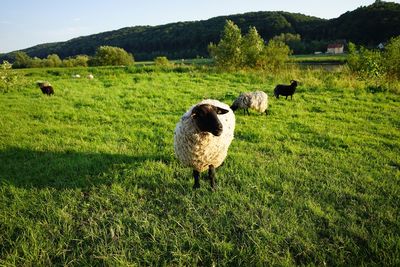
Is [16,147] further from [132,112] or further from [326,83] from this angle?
[326,83]

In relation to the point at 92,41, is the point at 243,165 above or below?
below

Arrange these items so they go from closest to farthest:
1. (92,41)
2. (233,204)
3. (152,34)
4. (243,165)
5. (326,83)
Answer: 1. (233,204)
2. (243,165)
3. (326,83)
4. (152,34)
5. (92,41)

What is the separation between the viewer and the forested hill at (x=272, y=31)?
85688 mm

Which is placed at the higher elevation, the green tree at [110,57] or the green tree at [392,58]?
the green tree at [110,57]

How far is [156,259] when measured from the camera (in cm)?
337

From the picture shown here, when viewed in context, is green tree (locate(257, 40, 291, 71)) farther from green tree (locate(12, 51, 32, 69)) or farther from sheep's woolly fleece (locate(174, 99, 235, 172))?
green tree (locate(12, 51, 32, 69))

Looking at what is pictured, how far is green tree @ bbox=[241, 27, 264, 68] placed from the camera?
24234mm

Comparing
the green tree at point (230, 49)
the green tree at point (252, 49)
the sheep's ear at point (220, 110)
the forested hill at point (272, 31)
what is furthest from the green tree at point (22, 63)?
the sheep's ear at point (220, 110)

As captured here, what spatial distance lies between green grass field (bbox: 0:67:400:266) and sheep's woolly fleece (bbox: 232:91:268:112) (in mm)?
588

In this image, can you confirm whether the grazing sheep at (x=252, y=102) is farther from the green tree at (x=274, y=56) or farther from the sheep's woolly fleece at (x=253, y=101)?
the green tree at (x=274, y=56)

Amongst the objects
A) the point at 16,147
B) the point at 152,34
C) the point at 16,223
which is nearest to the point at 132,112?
the point at 16,147

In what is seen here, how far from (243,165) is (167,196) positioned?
1.92 m

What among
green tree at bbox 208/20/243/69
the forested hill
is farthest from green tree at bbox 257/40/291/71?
the forested hill

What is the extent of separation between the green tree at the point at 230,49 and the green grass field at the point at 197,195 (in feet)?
55.0
